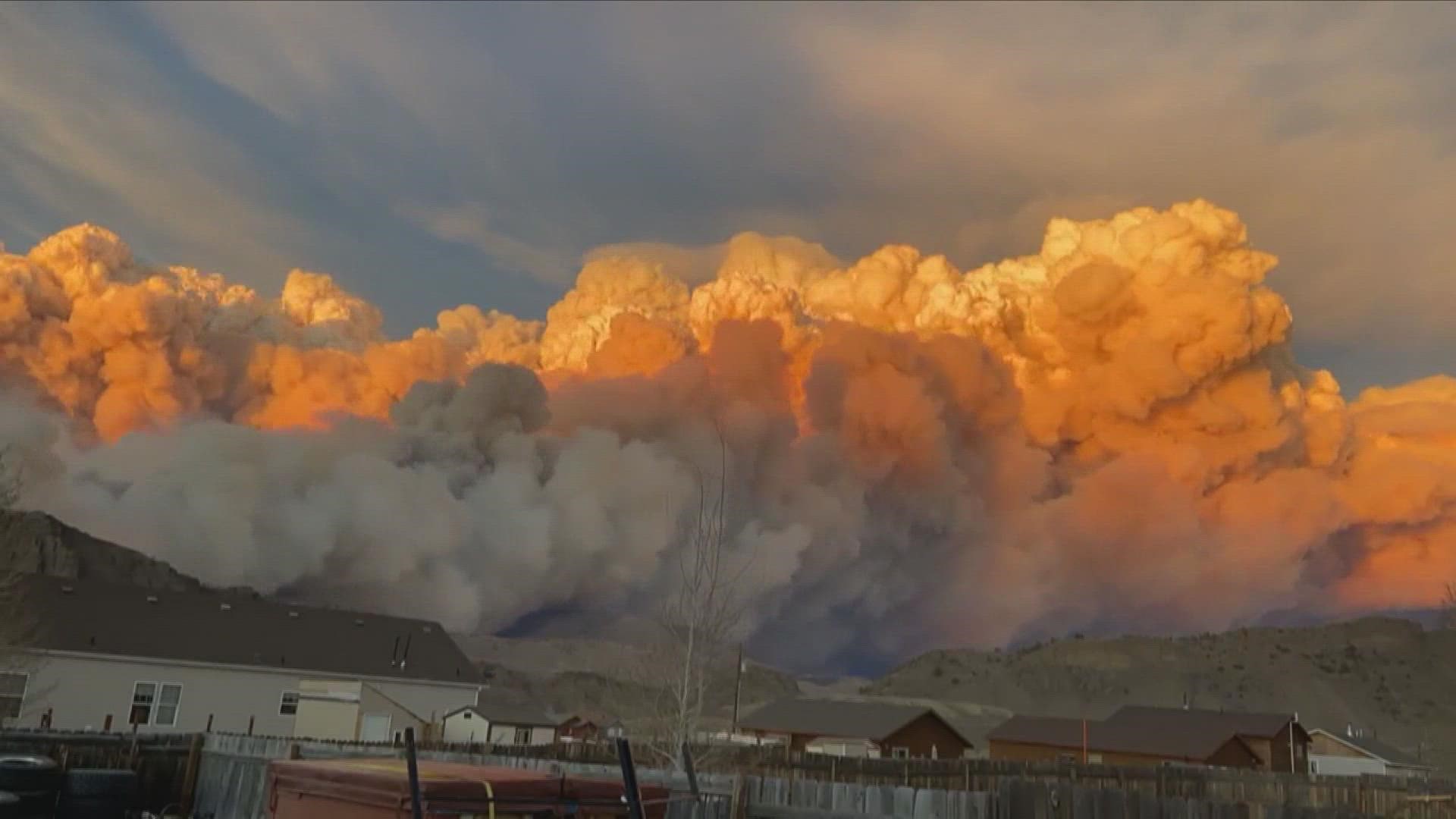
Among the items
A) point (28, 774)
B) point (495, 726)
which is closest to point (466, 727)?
point (495, 726)

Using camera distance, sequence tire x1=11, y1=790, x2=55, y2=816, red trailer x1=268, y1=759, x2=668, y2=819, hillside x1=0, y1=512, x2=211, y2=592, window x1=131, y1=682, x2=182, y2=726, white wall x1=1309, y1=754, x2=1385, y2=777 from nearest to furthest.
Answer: red trailer x1=268, y1=759, x2=668, y2=819 < tire x1=11, y1=790, x2=55, y2=816 < window x1=131, y1=682, x2=182, y2=726 < white wall x1=1309, y1=754, x2=1385, y2=777 < hillside x1=0, y1=512, x2=211, y2=592

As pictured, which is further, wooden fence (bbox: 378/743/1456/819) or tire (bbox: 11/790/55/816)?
wooden fence (bbox: 378/743/1456/819)

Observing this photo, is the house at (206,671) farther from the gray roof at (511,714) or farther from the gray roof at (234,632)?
the gray roof at (511,714)

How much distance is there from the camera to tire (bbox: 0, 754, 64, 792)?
1687 centimetres

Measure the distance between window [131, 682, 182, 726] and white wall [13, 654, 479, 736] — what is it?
0.18m

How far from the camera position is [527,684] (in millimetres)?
139625

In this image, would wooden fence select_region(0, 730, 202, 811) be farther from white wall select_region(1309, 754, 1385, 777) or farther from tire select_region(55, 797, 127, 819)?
white wall select_region(1309, 754, 1385, 777)

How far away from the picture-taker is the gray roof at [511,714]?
49.1 m

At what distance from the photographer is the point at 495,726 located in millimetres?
49188

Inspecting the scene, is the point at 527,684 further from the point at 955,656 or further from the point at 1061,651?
the point at 1061,651

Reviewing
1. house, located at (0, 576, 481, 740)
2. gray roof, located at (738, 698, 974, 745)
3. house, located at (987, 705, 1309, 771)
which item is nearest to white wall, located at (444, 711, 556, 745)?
house, located at (0, 576, 481, 740)

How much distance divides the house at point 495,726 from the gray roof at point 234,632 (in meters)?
2.98

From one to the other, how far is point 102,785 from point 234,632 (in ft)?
107

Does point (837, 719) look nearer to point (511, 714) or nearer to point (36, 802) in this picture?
point (511, 714)
